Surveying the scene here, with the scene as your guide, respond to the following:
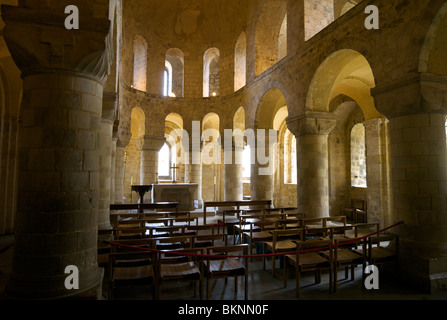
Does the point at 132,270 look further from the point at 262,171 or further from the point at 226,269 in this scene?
the point at 262,171

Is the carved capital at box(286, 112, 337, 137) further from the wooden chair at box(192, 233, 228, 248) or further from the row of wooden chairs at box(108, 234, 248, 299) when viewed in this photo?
the row of wooden chairs at box(108, 234, 248, 299)

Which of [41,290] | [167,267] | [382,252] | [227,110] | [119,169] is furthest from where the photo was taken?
[227,110]

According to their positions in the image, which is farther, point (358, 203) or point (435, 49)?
point (358, 203)

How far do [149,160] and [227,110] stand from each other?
4.76 meters

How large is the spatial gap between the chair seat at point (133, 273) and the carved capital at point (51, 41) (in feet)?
8.77

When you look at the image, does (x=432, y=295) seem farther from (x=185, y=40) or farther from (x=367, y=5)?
(x=185, y=40)

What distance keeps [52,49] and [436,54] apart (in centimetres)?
608

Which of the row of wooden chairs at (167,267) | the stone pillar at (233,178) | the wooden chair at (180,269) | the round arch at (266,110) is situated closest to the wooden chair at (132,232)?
the row of wooden chairs at (167,267)

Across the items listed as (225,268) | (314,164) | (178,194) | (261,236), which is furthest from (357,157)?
(225,268)

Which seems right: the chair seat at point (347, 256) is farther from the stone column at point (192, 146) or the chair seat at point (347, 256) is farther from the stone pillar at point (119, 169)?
the stone column at point (192, 146)

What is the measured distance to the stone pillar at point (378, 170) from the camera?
984 centimetres

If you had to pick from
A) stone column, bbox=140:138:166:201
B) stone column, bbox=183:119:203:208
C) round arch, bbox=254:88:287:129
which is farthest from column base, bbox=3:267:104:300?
stone column, bbox=183:119:203:208

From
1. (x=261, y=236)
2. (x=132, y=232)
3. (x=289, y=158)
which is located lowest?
(x=261, y=236)

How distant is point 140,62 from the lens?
14414 millimetres
